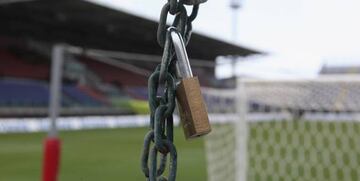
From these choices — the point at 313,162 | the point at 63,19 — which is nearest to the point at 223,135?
the point at 313,162

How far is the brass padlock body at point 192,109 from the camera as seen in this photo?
591 millimetres

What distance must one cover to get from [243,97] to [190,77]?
2.21 meters

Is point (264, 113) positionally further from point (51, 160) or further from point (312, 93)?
point (51, 160)

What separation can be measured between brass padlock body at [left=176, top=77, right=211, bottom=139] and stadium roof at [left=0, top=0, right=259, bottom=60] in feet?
42.8

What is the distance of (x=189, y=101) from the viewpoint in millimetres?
596

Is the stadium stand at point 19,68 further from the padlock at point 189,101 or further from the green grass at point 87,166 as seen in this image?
the padlock at point 189,101

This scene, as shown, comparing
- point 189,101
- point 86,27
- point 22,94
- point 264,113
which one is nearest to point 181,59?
point 189,101

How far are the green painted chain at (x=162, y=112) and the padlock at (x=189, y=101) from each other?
1cm

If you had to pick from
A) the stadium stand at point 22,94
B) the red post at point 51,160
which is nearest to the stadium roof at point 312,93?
the red post at point 51,160

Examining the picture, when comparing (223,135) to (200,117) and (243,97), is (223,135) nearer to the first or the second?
(243,97)

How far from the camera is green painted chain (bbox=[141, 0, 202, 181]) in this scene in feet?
1.99

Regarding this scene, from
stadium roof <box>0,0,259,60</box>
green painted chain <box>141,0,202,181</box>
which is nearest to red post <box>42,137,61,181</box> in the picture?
green painted chain <box>141,0,202,181</box>

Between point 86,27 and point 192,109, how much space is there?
18.0 metres

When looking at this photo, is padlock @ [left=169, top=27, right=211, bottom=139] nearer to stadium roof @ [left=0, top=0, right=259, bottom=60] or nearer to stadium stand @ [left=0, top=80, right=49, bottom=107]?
stadium roof @ [left=0, top=0, right=259, bottom=60]
